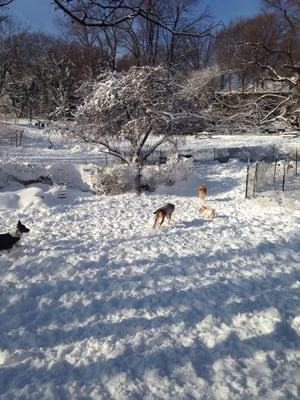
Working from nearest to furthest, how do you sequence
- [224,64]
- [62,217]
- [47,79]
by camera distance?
[62,217] < [224,64] < [47,79]

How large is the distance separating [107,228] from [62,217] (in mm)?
1847

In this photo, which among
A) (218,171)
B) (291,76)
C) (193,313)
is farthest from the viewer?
(218,171)

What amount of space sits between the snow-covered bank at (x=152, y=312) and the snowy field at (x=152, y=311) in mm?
17

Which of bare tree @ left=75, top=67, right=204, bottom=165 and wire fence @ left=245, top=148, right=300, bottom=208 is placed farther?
bare tree @ left=75, top=67, right=204, bottom=165

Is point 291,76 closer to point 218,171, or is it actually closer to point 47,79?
point 218,171

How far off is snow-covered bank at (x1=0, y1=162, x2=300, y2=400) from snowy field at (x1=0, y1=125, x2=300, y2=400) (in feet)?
0.06

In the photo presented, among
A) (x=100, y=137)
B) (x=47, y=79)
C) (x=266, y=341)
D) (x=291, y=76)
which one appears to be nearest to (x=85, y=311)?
(x=266, y=341)

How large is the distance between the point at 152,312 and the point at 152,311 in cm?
3

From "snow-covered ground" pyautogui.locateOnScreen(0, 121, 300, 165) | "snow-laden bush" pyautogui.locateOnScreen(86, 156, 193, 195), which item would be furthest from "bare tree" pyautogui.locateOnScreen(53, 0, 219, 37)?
"snow-covered ground" pyautogui.locateOnScreen(0, 121, 300, 165)

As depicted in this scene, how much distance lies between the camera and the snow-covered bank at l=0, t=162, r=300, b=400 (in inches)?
161

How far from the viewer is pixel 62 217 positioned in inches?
440

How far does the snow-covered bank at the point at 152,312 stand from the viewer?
408 cm

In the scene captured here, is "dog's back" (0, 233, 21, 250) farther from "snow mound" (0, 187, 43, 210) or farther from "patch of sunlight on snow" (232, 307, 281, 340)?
"patch of sunlight on snow" (232, 307, 281, 340)

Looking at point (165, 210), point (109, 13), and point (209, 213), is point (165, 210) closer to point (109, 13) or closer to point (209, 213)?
point (209, 213)
